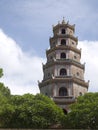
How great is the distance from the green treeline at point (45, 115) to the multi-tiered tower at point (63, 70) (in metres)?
6.29

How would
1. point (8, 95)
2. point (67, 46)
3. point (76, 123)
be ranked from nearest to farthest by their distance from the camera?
point (76, 123) < point (8, 95) < point (67, 46)

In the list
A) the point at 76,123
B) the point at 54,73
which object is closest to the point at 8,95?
the point at 54,73

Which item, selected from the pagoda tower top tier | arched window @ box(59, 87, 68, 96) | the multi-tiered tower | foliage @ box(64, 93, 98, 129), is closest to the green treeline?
foliage @ box(64, 93, 98, 129)

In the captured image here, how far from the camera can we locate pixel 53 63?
49219 millimetres

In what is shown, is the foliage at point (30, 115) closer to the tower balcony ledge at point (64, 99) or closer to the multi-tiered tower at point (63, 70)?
the tower balcony ledge at point (64, 99)

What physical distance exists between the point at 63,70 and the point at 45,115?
12.2 m

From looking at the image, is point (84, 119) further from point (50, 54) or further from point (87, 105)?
point (50, 54)

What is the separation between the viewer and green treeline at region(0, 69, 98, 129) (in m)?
36.2

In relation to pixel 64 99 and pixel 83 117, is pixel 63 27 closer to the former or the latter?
pixel 64 99

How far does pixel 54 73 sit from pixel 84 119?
1350 cm

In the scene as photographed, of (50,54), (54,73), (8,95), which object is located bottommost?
(8,95)

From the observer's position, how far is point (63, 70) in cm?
4909

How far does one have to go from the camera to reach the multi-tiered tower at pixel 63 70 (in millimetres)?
46781

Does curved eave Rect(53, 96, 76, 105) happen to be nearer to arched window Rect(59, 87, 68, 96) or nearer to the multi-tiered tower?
the multi-tiered tower
